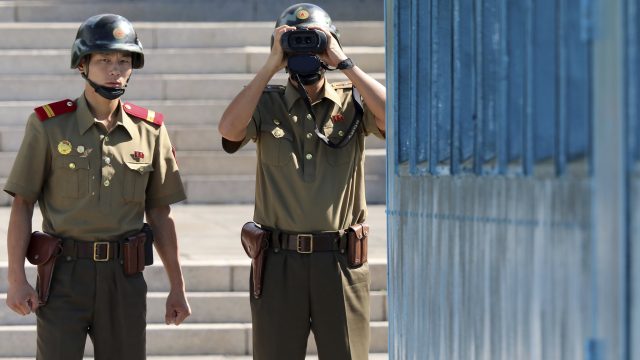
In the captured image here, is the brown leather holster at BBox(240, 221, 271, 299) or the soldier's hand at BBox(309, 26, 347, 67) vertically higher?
the soldier's hand at BBox(309, 26, 347, 67)

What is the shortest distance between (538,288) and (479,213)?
15.1 inches

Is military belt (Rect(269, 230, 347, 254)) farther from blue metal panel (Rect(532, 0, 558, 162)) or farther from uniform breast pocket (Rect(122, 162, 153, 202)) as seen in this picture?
blue metal panel (Rect(532, 0, 558, 162))

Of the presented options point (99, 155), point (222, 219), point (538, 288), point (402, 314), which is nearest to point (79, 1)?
point (222, 219)

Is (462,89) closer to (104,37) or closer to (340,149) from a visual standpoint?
(340,149)

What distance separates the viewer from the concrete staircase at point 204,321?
23.8 feet

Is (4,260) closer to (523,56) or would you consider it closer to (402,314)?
(402,314)

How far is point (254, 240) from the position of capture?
15.7 ft

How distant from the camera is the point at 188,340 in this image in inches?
289

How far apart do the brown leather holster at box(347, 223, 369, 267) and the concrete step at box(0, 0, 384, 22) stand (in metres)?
9.42

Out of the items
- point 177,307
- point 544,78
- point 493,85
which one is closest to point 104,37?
point 177,307

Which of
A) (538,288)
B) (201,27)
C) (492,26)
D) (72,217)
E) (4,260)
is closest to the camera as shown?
(538,288)

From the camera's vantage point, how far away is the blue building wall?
2.53 meters

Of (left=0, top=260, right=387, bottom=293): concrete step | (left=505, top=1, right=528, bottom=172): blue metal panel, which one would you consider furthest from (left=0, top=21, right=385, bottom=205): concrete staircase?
(left=505, top=1, right=528, bottom=172): blue metal panel

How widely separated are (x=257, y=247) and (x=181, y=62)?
8122mm
